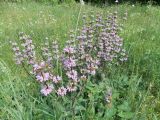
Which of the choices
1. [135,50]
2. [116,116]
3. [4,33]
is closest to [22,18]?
[4,33]

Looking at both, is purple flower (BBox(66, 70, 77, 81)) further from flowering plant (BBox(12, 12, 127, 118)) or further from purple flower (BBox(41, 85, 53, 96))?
flowering plant (BBox(12, 12, 127, 118))

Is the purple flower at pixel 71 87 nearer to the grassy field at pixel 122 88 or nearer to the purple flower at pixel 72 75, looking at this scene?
the purple flower at pixel 72 75

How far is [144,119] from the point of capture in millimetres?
2816

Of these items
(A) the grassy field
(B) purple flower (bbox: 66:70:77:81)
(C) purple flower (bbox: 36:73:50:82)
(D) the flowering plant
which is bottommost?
(A) the grassy field

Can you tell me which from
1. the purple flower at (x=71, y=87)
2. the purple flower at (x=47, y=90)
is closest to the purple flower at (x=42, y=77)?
the purple flower at (x=47, y=90)

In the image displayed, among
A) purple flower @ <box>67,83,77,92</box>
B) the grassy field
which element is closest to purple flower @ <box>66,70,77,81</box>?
purple flower @ <box>67,83,77,92</box>

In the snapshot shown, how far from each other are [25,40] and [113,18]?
1.05 meters

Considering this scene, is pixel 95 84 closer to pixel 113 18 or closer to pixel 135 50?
pixel 113 18

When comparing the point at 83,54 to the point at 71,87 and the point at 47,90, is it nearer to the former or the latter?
the point at 71,87

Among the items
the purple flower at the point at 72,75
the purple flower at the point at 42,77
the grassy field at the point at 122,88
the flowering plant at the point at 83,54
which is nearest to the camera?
the purple flower at the point at 42,77

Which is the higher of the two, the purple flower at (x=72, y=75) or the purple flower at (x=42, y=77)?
the purple flower at (x=42, y=77)

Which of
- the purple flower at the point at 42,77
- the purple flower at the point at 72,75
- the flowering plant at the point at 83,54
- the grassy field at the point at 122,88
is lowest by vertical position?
the grassy field at the point at 122,88

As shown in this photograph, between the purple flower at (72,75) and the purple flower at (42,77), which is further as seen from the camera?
the purple flower at (72,75)

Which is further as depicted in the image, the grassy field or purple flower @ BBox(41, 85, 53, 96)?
the grassy field
